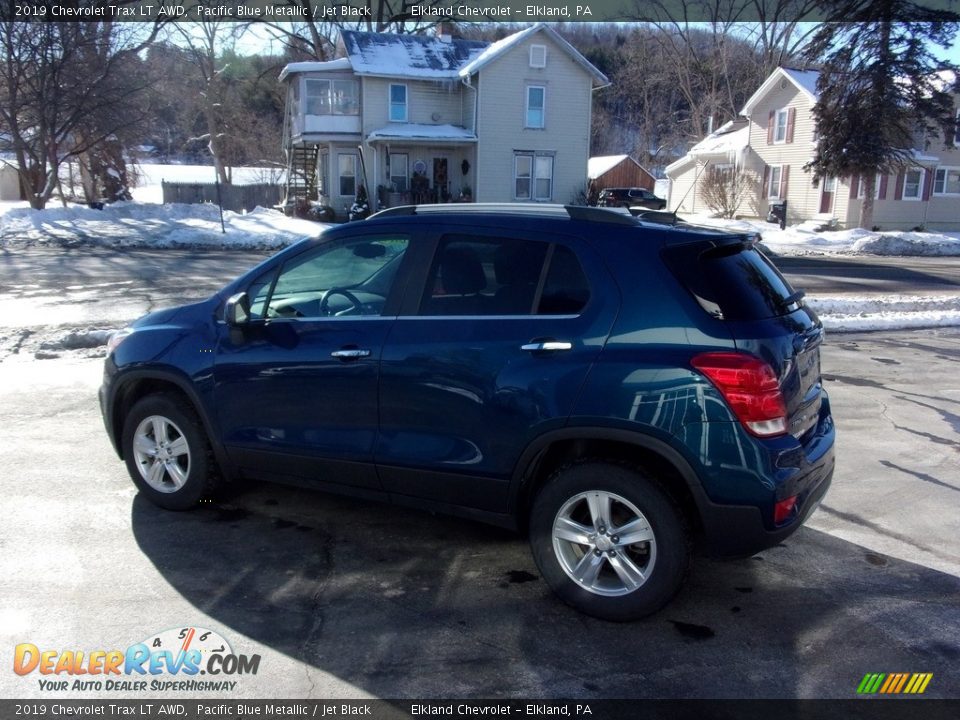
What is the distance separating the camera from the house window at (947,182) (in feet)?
119

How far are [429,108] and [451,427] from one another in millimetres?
33458

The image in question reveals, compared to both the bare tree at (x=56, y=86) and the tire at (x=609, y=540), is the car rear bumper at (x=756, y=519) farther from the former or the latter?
the bare tree at (x=56, y=86)

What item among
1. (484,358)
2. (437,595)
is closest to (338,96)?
(484,358)

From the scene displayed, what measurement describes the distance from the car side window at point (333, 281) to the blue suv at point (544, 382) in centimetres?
1

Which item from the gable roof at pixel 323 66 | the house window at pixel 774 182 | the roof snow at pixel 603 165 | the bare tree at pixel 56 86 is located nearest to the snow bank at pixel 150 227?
the bare tree at pixel 56 86

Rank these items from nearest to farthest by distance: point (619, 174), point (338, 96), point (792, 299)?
point (792, 299) < point (338, 96) < point (619, 174)

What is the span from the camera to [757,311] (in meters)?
3.68

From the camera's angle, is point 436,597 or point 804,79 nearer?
point 436,597

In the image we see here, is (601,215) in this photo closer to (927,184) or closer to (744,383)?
(744,383)

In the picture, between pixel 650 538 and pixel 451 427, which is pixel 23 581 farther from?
pixel 650 538

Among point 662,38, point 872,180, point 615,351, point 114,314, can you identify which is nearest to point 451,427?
point 615,351

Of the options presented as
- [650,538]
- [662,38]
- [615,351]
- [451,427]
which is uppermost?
[662,38]

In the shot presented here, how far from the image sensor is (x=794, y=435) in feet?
12.0

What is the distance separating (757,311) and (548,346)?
963 mm
